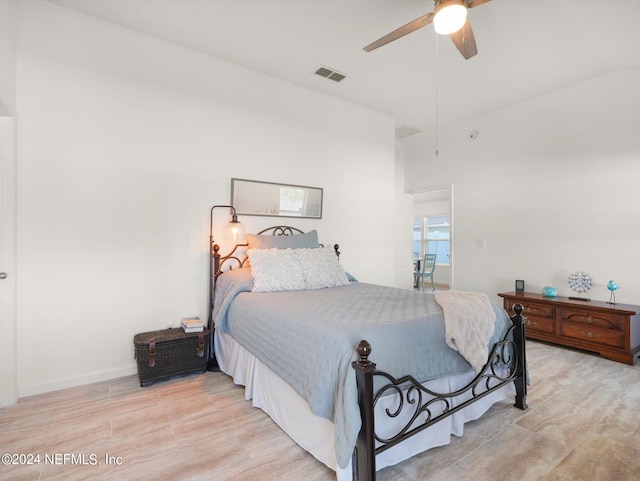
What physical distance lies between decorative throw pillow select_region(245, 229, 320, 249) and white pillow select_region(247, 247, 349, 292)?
19 cm

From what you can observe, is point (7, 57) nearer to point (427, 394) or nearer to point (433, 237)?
point (427, 394)

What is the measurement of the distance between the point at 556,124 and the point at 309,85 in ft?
10.4

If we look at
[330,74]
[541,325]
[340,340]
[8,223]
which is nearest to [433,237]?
[541,325]

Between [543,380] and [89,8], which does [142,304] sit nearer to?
[89,8]

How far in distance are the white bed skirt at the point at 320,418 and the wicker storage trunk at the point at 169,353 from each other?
533 mm

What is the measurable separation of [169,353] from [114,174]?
5.27 feet

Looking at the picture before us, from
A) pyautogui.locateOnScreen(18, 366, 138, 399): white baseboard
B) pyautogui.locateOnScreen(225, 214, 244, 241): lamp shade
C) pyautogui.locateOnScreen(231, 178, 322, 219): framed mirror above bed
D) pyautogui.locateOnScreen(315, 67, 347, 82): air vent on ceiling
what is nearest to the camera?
pyautogui.locateOnScreen(18, 366, 138, 399): white baseboard

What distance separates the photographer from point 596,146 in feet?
12.2

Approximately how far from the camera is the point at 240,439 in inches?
74.4

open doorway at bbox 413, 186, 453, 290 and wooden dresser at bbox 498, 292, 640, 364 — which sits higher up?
open doorway at bbox 413, 186, 453, 290

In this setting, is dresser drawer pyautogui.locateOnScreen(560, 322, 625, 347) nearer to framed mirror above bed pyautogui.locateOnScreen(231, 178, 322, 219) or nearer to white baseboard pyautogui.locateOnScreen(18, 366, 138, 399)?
framed mirror above bed pyautogui.locateOnScreen(231, 178, 322, 219)

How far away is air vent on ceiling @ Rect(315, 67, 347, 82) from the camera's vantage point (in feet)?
11.6

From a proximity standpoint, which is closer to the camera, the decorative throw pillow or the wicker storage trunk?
the wicker storage trunk

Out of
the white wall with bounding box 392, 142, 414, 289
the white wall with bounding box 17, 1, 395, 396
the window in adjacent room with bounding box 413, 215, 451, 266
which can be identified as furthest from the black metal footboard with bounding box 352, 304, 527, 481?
the window in adjacent room with bounding box 413, 215, 451, 266
